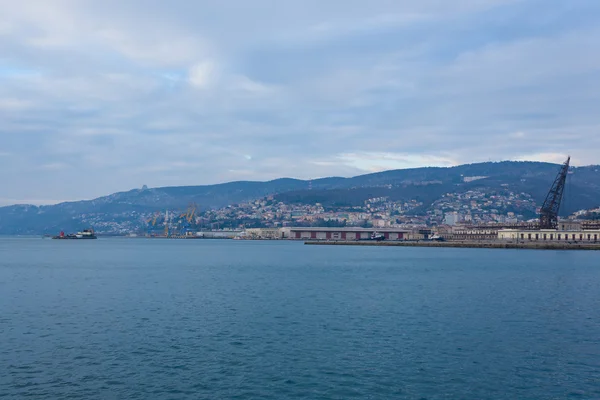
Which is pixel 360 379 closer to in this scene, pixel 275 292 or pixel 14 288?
pixel 275 292

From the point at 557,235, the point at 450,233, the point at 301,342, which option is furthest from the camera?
the point at 450,233

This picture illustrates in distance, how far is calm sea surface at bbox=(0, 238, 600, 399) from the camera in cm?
1271

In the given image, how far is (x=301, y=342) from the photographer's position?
16.7 metres

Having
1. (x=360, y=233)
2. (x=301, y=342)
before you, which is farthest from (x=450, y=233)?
(x=301, y=342)

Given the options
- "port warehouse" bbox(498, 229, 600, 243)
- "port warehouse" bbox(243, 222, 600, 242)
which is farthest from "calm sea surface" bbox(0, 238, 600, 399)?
"port warehouse" bbox(243, 222, 600, 242)

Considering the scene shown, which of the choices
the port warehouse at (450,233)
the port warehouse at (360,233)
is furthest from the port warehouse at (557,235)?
the port warehouse at (360,233)

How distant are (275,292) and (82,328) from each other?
11163 millimetres

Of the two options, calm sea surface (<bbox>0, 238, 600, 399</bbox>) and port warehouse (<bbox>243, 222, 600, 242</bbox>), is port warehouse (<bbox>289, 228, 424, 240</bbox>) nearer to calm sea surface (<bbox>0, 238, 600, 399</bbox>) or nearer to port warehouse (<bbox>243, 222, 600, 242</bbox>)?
port warehouse (<bbox>243, 222, 600, 242</bbox>)

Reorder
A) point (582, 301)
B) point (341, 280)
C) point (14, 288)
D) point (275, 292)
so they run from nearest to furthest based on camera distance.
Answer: point (582, 301) → point (275, 292) → point (14, 288) → point (341, 280)

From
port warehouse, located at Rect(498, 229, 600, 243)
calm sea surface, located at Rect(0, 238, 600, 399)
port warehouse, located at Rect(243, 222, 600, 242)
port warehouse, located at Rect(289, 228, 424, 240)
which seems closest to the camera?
calm sea surface, located at Rect(0, 238, 600, 399)

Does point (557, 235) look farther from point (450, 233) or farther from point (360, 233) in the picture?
point (360, 233)

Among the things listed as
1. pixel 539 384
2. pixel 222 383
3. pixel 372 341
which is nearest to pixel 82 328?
pixel 222 383

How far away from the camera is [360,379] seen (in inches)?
523

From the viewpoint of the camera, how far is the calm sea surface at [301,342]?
1271cm
